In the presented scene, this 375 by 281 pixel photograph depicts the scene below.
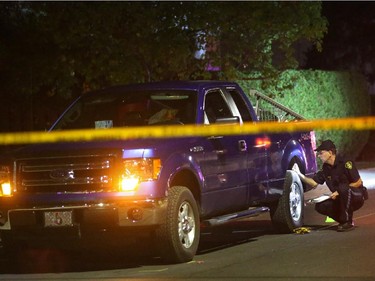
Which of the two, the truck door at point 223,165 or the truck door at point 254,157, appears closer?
the truck door at point 223,165

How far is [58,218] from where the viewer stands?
29.6ft

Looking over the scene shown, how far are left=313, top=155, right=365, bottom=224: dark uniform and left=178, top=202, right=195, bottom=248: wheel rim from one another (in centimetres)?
270

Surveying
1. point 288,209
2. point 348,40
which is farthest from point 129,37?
point 348,40

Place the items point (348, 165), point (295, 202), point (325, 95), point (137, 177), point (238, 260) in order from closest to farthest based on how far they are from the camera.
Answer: point (137, 177)
point (238, 260)
point (348, 165)
point (295, 202)
point (325, 95)

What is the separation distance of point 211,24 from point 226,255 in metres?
8.44

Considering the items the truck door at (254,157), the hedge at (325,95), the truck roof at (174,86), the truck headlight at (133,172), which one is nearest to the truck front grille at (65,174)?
the truck headlight at (133,172)

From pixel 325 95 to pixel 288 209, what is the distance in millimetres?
12510

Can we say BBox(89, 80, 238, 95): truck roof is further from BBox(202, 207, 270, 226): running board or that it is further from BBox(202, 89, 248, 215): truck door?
BBox(202, 207, 270, 226): running board

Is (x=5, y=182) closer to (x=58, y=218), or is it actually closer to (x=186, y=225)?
(x=58, y=218)

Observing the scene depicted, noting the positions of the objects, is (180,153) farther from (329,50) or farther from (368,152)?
(329,50)

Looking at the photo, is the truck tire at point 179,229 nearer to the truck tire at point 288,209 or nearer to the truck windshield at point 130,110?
the truck windshield at point 130,110

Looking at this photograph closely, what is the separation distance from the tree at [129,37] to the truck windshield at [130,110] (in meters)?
Result: 6.59

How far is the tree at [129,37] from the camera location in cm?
1738

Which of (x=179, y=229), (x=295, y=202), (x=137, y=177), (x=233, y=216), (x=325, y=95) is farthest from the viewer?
(x=325, y=95)
